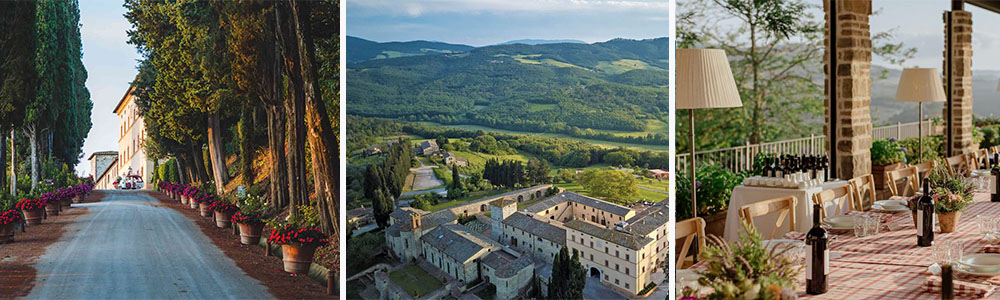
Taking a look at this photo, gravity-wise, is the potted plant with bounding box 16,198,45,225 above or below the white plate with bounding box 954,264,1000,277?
above

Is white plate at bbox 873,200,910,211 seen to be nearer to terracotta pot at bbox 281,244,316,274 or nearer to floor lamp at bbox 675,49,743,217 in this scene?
floor lamp at bbox 675,49,743,217

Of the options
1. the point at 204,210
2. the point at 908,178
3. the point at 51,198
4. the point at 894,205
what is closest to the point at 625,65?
the point at 894,205

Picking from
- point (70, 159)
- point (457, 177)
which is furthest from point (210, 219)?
point (457, 177)

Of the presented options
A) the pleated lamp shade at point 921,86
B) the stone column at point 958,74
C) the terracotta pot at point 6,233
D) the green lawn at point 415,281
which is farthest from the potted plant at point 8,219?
the stone column at point 958,74

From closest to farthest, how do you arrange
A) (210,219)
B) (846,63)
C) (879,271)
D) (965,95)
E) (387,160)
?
(879,271)
(387,160)
(210,219)
(846,63)
(965,95)

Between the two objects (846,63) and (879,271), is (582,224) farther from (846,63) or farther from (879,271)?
(846,63)

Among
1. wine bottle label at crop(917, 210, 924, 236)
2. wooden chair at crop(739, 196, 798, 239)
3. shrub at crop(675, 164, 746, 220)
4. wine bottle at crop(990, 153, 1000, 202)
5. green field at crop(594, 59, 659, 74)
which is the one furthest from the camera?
shrub at crop(675, 164, 746, 220)

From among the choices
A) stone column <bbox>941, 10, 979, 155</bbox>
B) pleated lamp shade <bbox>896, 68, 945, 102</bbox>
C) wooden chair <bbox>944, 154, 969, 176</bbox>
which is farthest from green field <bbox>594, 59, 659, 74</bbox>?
stone column <bbox>941, 10, 979, 155</bbox>
